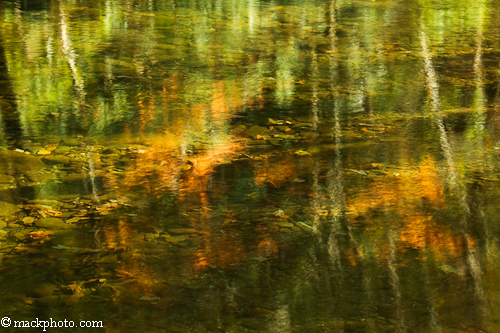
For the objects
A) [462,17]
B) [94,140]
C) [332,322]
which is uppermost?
[462,17]

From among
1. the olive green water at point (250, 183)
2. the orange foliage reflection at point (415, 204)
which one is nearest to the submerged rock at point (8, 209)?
the olive green water at point (250, 183)

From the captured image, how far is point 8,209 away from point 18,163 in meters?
0.80

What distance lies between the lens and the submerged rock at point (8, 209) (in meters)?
3.94

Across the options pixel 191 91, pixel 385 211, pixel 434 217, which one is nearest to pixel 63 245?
pixel 385 211

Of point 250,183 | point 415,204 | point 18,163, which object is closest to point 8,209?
point 18,163

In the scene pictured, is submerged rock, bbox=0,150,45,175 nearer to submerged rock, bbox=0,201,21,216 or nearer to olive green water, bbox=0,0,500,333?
olive green water, bbox=0,0,500,333

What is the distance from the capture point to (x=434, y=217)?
3.95 metres

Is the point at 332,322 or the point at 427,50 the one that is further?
the point at 427,50

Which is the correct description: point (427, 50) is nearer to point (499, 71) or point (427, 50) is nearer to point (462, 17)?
point (499, 71)

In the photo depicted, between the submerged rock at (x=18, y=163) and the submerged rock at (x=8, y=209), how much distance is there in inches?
20.4

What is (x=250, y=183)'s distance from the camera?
442 cm

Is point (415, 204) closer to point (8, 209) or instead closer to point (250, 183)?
point (250, 183)

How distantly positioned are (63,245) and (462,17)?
8.43m

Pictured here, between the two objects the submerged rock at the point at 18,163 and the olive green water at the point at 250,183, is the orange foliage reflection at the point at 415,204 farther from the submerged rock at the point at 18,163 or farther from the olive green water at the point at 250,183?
the submerged rock at the point at 18,163
